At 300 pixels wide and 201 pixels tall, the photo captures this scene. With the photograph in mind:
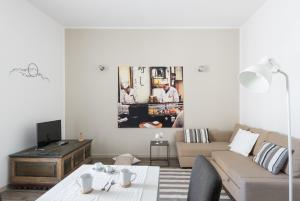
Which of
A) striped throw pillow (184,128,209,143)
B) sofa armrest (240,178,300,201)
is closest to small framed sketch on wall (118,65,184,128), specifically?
striped throw pillow (184,128,209,143)

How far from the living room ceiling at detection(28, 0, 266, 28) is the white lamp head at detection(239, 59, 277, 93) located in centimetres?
245

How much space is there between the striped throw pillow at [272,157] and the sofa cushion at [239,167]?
58 millimetres

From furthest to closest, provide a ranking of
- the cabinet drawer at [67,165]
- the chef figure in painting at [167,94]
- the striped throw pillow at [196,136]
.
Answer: the chef figure in painting at [167,94] → the striped throw pillow at [196,136] → the cabinet drawer at [67,165]

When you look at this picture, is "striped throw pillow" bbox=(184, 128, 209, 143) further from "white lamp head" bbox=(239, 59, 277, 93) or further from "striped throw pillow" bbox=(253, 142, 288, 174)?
"white lamp head" bbox=(239, 59, 277, 93)

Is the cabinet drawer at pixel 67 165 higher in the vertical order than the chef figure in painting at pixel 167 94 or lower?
lower

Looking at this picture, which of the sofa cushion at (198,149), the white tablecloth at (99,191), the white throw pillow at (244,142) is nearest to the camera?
the white tablecloth at (99,191)

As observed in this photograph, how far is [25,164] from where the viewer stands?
3529 millimetres

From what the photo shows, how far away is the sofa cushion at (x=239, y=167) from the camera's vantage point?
269cm

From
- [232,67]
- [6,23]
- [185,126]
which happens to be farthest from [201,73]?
[6,23]

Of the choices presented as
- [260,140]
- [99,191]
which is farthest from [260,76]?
[260,140]

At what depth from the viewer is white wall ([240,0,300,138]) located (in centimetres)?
317

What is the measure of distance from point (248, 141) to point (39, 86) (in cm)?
370

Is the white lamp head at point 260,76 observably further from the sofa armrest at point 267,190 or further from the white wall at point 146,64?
the white wall at point 146,64

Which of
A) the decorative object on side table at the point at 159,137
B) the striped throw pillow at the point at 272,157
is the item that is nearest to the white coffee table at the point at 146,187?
the striped throw pillow at the point at 272,157
